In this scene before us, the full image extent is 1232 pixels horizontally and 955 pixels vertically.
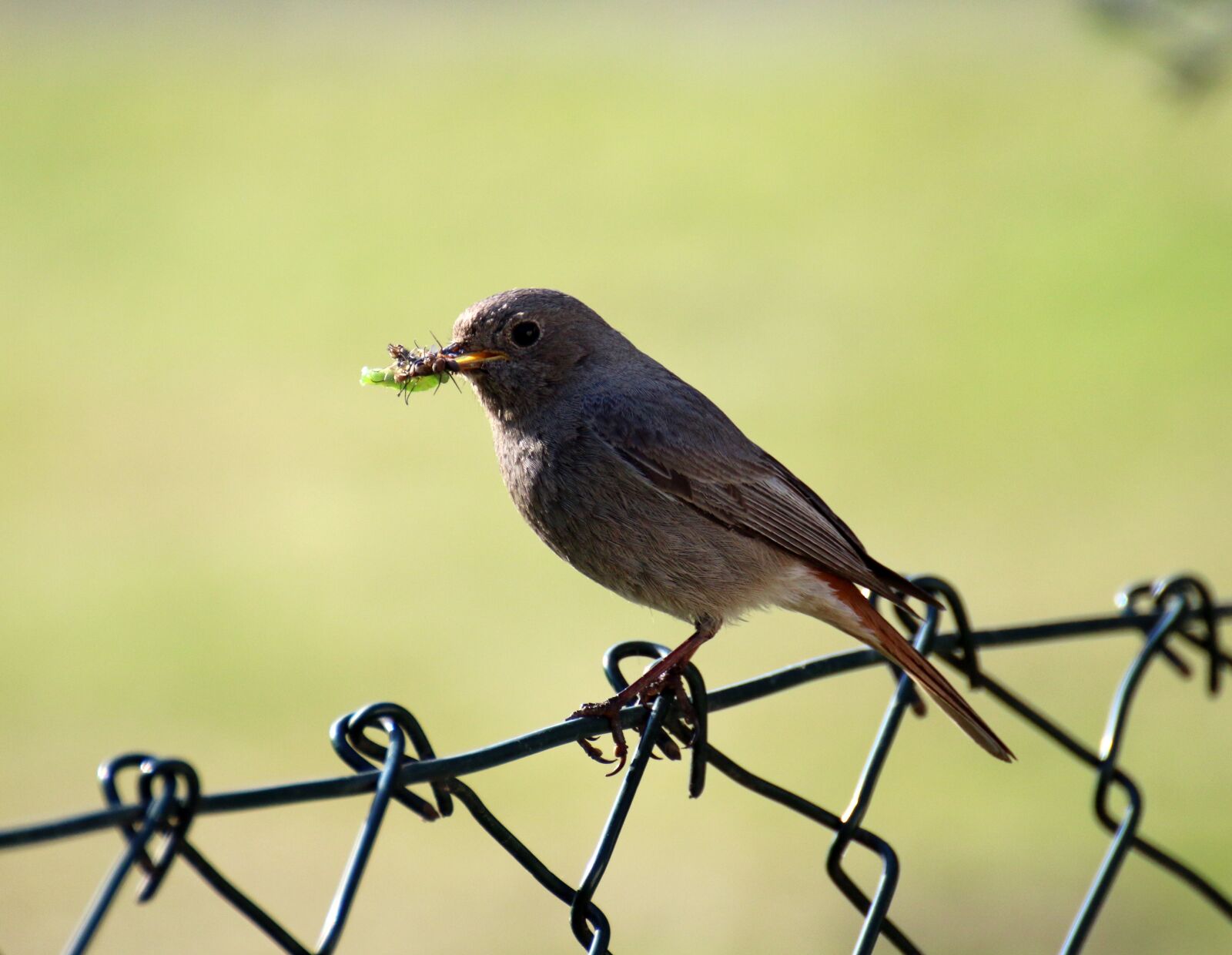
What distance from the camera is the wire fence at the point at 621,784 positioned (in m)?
1.73

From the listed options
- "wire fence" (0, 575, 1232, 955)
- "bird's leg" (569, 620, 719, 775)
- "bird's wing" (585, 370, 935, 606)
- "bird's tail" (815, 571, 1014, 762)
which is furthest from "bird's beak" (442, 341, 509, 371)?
"wire fence" (0, 575, 1232, 955)

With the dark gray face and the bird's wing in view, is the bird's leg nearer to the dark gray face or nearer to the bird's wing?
the bird's wing

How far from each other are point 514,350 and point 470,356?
115 millimetres

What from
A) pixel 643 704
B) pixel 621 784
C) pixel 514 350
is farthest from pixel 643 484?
pixel 621 784

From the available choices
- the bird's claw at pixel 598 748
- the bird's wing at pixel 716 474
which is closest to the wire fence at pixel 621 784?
the bird's claw at pixel 598 748

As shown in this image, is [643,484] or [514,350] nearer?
[643,484]

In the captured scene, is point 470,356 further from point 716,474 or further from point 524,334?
point 716,474

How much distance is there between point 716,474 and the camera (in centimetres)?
403

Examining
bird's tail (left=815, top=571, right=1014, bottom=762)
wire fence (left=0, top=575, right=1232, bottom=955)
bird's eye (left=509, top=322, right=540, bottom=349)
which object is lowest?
wire fence (left=0, top=575, right=1232, bottom=955)

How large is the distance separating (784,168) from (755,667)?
14162 millimetres

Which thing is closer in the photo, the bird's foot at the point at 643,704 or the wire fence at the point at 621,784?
the wire fence at the point at 621,784

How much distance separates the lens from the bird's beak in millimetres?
4031

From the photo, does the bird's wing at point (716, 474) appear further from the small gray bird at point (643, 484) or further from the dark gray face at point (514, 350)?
the dark gray face at point (514, 350)

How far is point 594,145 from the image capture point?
77.7 ft
